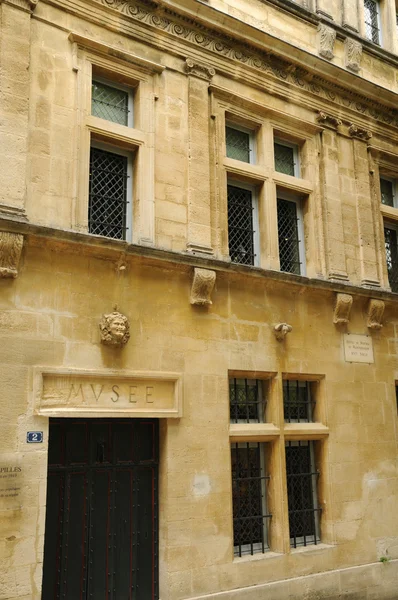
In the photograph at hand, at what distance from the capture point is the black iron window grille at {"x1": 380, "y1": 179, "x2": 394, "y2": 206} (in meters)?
10.3

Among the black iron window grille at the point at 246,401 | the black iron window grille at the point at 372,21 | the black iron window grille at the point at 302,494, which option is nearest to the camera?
the black iron window grille at the point at 246,401

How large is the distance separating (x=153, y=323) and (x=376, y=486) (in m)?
4.15

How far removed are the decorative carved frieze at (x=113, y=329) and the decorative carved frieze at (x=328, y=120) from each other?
4830 mm

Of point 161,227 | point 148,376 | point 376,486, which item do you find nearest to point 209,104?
point 161,227

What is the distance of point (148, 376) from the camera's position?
6.71 metres

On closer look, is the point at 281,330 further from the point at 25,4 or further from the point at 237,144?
the point at 25,4

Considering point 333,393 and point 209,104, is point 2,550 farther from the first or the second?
point 209,104

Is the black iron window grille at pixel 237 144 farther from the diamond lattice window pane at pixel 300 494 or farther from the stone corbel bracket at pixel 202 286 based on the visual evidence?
the diamond lattice window pane at pixel 300 494

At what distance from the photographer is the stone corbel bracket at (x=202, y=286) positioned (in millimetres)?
7207

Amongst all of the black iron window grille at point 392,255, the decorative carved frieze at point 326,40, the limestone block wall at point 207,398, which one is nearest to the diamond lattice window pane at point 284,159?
the decorative carved frieze at point 326,40

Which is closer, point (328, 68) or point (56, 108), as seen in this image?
point (56, 108)

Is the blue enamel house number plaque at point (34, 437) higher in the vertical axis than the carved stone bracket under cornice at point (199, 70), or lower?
lower

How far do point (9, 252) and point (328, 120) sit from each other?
18.6 ft

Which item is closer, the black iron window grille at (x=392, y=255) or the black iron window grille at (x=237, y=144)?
the black iron window grille at (x=237, y=144)
